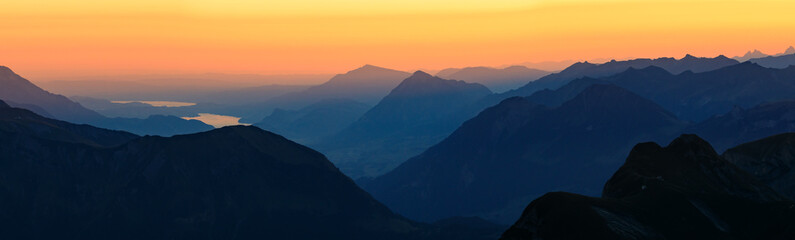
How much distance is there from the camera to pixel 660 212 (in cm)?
17500

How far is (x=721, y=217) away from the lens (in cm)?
17988

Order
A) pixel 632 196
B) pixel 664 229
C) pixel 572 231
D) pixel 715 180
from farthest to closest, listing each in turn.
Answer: pixel 715 180 < pixel 632 196 < pixel 664 229 < pixel 572 231

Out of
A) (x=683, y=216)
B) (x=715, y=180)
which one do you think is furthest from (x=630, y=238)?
(x=715, y=180)

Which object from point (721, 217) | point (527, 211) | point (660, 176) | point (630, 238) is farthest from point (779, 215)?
point (527, 211)

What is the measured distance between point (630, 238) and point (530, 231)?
60.0 ft

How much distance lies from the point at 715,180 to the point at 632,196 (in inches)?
1156

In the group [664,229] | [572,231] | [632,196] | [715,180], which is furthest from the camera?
[715,180]

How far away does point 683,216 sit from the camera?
6890 inches

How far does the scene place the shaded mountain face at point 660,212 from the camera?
159 meters

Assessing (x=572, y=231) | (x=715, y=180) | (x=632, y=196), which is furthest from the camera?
(x=715, y=180)

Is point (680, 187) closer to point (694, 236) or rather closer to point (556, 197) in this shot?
point (694, 236)

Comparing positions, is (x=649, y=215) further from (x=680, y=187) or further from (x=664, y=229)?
(x=680, y=187)

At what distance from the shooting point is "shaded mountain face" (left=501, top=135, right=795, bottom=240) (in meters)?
159

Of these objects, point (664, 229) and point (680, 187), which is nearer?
point (664, 229)
